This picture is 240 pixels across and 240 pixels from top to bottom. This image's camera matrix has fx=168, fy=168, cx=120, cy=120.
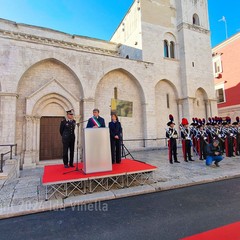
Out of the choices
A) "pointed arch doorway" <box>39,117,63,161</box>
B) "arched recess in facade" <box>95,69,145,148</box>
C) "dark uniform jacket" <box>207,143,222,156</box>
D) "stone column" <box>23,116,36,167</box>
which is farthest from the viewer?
"arched recess in facade" <box>95,69,145,148</box>

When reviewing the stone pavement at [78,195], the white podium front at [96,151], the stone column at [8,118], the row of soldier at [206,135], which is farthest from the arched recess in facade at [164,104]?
the stone column at [8,118]

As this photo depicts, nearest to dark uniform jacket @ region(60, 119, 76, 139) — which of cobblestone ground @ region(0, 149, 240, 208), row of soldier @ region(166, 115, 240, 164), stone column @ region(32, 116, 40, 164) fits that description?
cobblestone ground @ region(0, 149, 240, 208)

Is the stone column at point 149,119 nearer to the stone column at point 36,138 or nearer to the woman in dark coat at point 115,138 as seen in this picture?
the woman in dark coat at point 115,138

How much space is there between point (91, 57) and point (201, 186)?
10.5 m

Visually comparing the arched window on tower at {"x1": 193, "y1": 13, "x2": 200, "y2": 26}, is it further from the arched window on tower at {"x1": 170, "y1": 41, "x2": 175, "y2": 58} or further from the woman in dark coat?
the woman in dark coat

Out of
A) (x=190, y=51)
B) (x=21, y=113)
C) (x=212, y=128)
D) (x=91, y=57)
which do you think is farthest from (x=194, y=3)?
(x=21, y=113)

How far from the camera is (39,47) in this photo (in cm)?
1044

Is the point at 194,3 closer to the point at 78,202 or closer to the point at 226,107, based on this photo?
the point at 226,107

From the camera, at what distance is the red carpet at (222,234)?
241 centimetres

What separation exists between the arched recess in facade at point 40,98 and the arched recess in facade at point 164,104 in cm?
693

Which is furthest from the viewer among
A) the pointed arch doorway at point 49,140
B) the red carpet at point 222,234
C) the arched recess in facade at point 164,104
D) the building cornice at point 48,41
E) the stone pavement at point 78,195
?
the arched recess in facade at point 164,104

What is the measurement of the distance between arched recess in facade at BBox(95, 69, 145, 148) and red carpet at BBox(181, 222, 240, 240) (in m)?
10.2

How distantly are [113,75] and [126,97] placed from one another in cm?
198

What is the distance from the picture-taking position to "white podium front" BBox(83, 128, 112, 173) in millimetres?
4535
